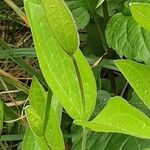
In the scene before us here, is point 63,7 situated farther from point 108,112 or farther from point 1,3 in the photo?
point 1,3

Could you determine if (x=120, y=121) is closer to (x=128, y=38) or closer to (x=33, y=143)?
(x=33, y=143)

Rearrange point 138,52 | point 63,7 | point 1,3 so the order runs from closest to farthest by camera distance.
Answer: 1. point 63,7
2. point 138,52
3. point 1,3

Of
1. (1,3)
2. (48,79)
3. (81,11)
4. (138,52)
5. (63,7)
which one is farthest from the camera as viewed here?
(1,3)

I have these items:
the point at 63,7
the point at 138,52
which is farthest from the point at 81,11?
the point at 63,7

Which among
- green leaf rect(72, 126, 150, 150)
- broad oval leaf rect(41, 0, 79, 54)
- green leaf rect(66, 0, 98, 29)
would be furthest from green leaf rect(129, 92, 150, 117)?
broad oval leaf rect(41, 0, 79, 54)

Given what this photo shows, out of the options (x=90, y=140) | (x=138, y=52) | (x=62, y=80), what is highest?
(x=62, y=80)

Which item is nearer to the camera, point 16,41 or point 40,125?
point 40,125
